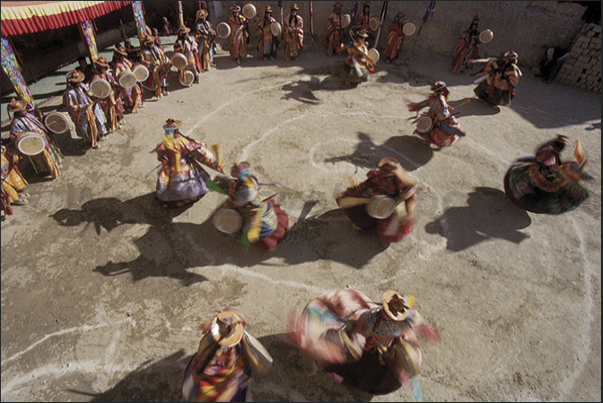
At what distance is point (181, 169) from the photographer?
6.17 m

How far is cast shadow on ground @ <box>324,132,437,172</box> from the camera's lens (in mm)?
8109

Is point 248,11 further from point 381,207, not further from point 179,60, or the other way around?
point 381,207

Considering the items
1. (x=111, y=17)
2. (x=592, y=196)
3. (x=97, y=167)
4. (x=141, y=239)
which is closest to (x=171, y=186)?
(x=141, y=239)

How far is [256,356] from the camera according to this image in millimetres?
3926

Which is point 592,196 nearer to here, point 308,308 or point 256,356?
point 308,308

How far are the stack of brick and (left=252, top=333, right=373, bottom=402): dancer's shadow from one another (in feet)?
41.5

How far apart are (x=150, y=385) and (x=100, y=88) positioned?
20.8ft

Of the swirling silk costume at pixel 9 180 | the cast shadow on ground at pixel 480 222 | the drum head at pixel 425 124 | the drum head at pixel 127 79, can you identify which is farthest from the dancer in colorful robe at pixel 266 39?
the cast shadow on ground at pixel 480 222

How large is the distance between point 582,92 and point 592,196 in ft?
19.4

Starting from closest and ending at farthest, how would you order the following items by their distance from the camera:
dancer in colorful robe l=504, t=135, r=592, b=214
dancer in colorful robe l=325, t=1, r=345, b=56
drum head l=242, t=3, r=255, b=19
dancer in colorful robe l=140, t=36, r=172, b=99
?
dancer in colorful robe l=504, t=135, r=592, b=214 < dancer in colorful robe l=140, t=36, r=172, b=99 < drum head l=242, t=3, r=255, b=19 < dancer in colorful robe l=325, t=1, r=345, b=56

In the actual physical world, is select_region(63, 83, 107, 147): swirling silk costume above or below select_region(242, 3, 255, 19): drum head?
below

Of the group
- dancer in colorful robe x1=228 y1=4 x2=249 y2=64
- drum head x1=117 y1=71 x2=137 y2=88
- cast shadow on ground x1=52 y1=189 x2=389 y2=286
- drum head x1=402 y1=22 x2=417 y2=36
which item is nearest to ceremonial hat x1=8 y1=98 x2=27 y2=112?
cast shadow on ground x1=52 y1=189 x2=389 y2=286

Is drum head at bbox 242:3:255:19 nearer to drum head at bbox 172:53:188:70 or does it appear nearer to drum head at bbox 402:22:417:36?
drum head at bbox 172:53:188:70

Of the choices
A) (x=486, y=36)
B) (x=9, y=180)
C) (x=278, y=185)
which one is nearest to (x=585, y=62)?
(x=486, y=36)
